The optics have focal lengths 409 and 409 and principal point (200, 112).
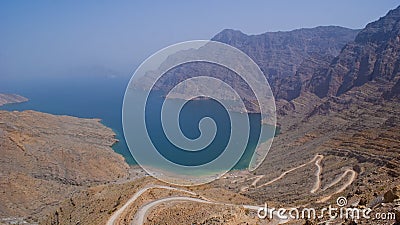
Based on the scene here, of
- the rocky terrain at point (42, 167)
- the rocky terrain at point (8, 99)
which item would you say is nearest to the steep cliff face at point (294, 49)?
the rocky terrain at point (42, 167)

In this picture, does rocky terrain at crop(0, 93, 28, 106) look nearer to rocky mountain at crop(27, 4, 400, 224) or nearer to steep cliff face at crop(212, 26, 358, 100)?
steep cliff face at crop(212, 26, 358, 100)

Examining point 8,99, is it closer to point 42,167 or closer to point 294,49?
point 294,49

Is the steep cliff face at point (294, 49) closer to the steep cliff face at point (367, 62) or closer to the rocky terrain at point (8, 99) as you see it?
the steep cliff face at point (367, 62)

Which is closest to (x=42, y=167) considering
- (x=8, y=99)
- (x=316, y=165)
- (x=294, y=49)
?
(x=316, y=165)

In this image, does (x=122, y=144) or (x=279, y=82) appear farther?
(x=279, y=82)

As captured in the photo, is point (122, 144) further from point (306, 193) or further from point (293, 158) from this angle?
point (306, 193)

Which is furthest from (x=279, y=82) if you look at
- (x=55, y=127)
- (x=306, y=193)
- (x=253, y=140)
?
(x=306, y=193)
